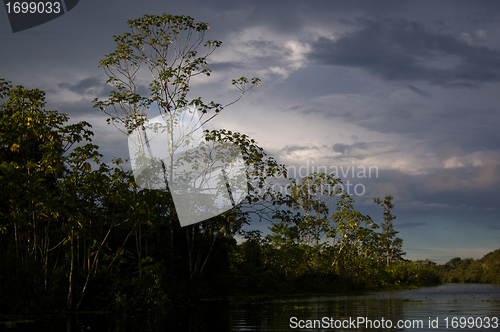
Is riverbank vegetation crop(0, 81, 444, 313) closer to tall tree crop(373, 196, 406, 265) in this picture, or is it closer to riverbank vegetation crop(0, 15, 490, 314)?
riverbank vegetation crop(0, 15, 490, 314)

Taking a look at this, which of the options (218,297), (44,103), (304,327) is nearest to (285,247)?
(218,297)

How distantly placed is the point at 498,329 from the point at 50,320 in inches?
470

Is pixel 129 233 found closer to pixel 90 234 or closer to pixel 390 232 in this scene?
pixel 90 234

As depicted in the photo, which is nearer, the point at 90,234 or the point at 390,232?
the point at 90,234

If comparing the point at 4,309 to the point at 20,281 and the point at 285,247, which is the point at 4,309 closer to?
the point at 20,281

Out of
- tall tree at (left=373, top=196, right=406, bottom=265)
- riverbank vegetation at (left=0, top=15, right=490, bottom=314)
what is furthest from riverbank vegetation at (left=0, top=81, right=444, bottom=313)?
tall tree at (left=373, top=196, right=406, bottom=265)

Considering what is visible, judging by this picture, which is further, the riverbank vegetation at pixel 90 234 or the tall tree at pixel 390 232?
the tall tree at pixel 390 232

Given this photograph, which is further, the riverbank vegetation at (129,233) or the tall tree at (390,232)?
the tall tree at (390,232)

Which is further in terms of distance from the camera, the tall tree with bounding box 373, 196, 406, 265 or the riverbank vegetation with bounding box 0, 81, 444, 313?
the tall tree with bounding box 373, 196, 406, 265

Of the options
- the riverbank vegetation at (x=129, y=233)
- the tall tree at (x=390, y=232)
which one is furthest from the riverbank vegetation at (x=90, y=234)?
the tall tree at (x=390, y=232)

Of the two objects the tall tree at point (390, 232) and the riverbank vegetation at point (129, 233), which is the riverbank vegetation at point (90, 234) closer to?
the riverbank vegetation at point (129, 233)

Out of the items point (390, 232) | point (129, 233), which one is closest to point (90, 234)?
point (129, 233)

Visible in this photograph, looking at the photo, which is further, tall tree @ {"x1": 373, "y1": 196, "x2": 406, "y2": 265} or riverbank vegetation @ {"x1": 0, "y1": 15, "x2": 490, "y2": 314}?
tall tree @ {"x1": 373, "y1": 196, "x2": 406, "y2": 265}

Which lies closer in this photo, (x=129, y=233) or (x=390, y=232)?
(x=129, y=233)
